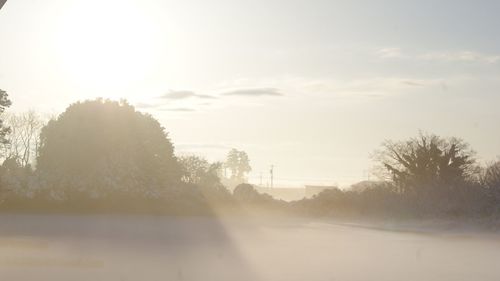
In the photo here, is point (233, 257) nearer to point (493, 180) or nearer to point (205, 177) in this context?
point (493, 180)

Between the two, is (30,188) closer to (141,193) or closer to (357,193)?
(141,193)

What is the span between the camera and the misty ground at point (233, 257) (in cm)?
1338

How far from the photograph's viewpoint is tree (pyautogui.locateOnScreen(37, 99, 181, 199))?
1673 inches

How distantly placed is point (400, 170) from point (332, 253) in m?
44.0

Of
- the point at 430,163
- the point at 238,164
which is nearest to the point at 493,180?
the point at 430,163

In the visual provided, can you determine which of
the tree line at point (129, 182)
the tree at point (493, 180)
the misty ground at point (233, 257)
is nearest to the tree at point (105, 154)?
the tree line at point (129, 182)

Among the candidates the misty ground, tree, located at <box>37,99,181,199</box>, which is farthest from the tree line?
the misty ground

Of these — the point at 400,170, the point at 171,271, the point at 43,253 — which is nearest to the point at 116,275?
the point at 171,271

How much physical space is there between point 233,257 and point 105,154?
28254 mm

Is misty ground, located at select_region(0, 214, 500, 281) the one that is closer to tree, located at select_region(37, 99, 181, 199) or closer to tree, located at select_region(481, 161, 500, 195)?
tree, located at select_region(481, 161, 500, 195)

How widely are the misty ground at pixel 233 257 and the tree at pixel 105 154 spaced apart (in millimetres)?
16212

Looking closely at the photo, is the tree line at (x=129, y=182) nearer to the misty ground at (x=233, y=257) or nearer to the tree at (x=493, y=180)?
the tree at (x=493, y=180)

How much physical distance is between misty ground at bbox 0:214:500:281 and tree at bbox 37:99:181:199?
53.2ft

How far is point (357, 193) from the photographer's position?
50281 millimetres
